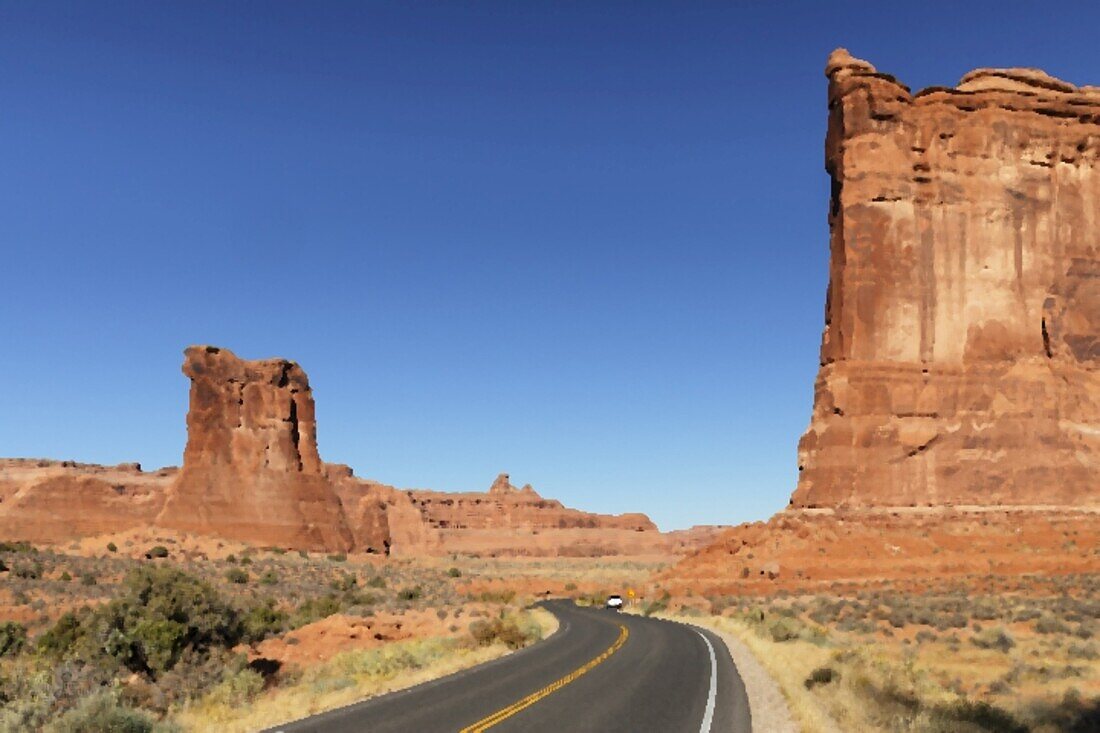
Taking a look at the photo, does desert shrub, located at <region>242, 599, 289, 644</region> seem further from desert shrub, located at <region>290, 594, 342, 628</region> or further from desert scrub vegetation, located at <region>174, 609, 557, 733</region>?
desert scrub vegetation, located at <region>174, 609, 557, 733</region>

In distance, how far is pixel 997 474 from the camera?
55938 mm

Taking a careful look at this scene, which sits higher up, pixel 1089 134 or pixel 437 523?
pixel 1089 134

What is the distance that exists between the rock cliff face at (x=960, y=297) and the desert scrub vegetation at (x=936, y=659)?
1759 centimetres

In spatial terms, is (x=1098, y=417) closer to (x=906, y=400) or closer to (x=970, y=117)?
(x=906, y=400)

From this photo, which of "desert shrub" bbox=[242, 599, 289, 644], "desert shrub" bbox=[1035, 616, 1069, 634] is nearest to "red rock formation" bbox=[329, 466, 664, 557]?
"desert shrub" bbox=[242, 599, 289, 644]

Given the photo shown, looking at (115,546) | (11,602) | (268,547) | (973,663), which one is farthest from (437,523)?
(973,663)

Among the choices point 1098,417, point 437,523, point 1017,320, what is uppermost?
point 1017,320

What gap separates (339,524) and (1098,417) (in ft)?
218

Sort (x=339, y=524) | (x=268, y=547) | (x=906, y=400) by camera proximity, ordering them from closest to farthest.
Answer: (x=906, y=400), (x=268, y=547), (x=339, y=524)

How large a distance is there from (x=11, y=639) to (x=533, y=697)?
15234 millimetres

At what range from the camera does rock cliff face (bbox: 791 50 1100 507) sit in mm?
56594

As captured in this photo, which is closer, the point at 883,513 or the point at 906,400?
the point at 883,513

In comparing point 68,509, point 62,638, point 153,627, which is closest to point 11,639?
point 62,638

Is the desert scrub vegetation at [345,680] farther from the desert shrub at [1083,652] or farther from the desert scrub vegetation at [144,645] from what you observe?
the desert shrub at [1083,652]
